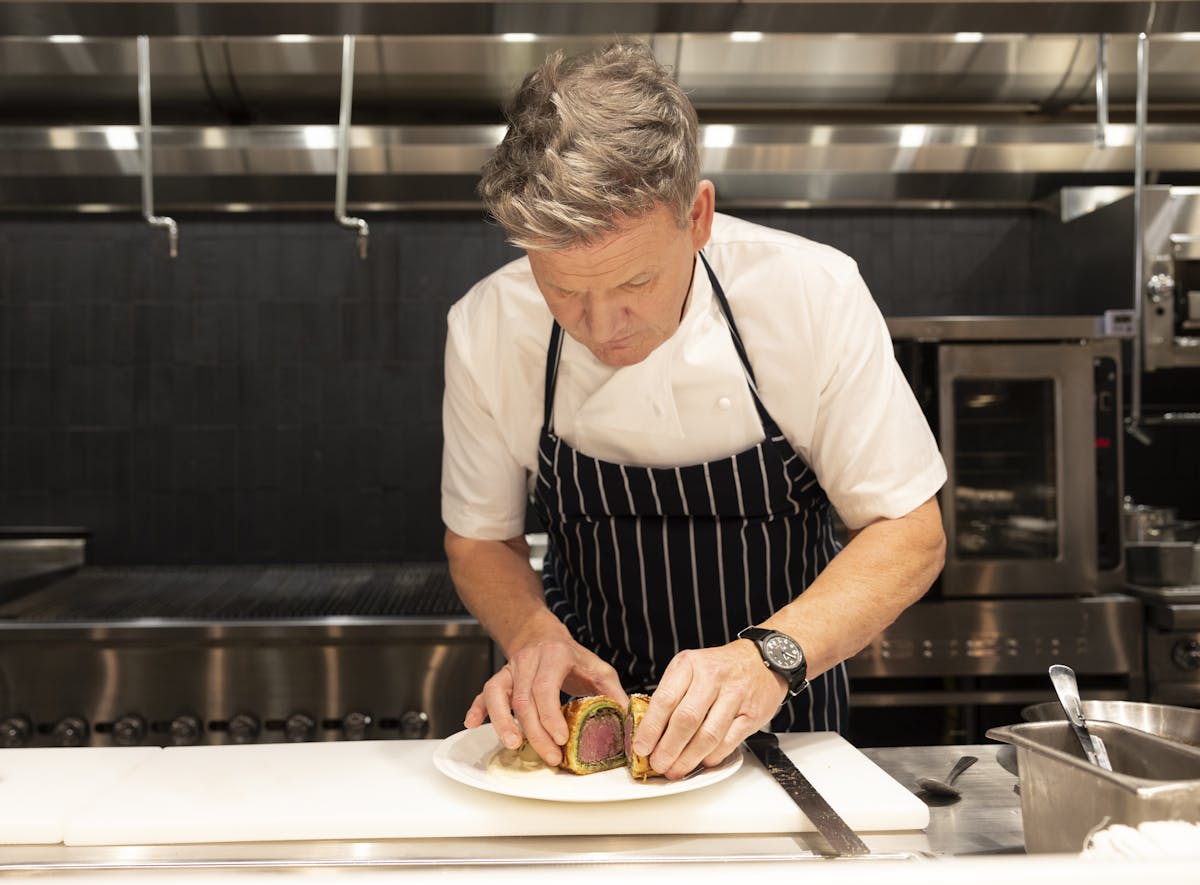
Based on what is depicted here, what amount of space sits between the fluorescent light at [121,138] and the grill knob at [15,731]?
1.62 metres

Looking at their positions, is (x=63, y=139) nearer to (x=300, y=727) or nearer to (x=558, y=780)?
(x=300, y=727)

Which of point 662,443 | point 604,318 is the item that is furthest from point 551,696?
point 662,443

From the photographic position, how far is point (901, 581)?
1.46 m

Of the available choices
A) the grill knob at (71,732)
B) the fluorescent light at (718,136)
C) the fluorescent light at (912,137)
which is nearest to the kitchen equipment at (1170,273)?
the fluorescent light at (912,137)

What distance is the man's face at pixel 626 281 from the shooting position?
124 cm

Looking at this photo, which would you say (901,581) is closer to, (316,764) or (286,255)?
(316,764)

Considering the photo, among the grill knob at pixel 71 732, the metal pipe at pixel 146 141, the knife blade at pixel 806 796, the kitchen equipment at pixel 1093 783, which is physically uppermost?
the metal pipe at pixel 146 141

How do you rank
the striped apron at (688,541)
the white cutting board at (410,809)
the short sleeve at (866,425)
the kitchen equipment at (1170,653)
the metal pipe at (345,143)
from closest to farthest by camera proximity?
the white cutting board at (410,809)
the short sleeve at (866,425)
the striped apron at (688,541)
the metal pipe at (345,143)
the kitchen equipment at (1170,653)

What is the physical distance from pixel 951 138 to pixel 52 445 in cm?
295

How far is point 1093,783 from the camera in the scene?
907mm

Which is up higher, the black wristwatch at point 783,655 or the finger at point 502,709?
the black wristwatch at point 783,655

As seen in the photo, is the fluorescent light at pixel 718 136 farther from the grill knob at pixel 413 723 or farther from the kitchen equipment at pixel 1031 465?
the grill knob at pixel 413 723

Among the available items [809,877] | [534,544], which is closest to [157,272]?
[534,544]

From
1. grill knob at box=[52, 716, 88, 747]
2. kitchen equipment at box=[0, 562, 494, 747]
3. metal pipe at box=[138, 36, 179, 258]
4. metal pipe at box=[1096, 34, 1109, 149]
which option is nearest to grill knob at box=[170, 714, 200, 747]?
kitchen equipment at box=[0, 562, 494, 747]
